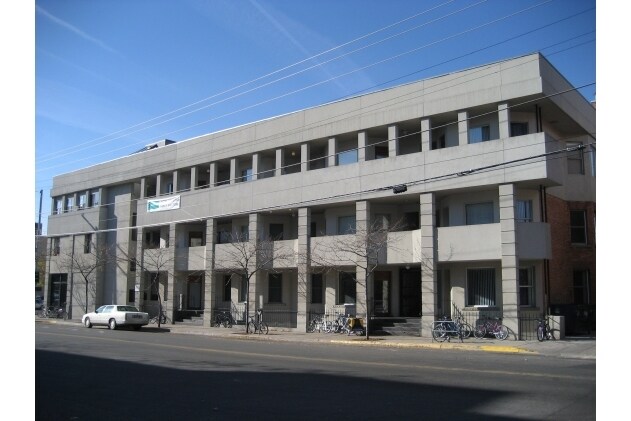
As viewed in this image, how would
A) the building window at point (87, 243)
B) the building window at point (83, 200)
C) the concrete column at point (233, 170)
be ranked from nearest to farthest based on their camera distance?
the concrete column at point (233, 170) < the building window at point (87, 243) < the building window at point (83, 200)

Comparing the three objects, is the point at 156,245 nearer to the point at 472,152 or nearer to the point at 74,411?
the point at 472,152

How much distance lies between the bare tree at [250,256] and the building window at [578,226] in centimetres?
1560

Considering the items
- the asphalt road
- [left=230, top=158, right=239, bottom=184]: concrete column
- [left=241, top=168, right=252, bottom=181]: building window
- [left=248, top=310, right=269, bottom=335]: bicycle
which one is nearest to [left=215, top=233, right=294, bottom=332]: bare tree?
[left=248, top=310, right=269, bottom=335]: bicycle

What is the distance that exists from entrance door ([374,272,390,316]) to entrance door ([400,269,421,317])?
2.85ft

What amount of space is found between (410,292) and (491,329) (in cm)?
623

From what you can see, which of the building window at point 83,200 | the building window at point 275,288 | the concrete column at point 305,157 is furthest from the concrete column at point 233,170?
the building window at point 83,200

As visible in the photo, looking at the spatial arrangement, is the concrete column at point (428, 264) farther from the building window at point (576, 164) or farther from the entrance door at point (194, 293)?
the entrance door at point (194, 293)

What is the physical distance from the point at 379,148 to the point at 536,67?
9.34m

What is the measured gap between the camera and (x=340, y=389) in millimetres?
11039

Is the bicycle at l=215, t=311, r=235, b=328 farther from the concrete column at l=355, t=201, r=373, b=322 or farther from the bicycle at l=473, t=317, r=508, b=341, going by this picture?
Result: the bicycle at l=473, t=317, r=508, b=341

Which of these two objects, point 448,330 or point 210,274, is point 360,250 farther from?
point 210,274

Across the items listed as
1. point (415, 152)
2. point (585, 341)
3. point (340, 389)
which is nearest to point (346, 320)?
point (415, 152)

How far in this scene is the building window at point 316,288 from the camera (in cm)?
3209

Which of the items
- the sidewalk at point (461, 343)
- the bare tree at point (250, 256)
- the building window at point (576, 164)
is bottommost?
the sidewalk at point (461, 343)
